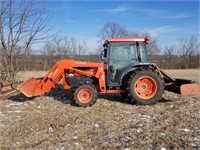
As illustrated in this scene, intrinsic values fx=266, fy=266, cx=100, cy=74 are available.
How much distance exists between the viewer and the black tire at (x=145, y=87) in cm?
758

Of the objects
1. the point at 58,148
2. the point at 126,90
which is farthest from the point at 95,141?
the point at 126,90

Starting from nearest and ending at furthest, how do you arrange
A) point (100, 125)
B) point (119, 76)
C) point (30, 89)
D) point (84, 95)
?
point (100, 125) < point (84, 95) < point (30, 89) < point (119, 76)

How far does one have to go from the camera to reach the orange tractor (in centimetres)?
766

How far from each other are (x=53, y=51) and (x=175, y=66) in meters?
15.6

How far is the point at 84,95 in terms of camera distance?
7.46m

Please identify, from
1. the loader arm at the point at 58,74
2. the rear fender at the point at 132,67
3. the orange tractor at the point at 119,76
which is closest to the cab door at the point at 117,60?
the orange tractor at the point at 119,76

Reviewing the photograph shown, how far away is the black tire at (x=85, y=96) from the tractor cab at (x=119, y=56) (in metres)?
0.67

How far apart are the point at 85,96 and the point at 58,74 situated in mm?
1068

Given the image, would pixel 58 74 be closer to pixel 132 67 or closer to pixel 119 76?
pixel 119 76

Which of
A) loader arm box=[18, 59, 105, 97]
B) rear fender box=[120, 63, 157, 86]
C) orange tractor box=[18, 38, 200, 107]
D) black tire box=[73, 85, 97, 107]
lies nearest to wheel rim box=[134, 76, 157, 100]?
orange tractor box=[18, 38, 200, 107]

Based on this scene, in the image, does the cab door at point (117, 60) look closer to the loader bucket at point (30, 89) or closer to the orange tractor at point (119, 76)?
the orange tractor at point (119, 76)

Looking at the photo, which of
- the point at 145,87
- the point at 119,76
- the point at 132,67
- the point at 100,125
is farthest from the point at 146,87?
the point at 100,125

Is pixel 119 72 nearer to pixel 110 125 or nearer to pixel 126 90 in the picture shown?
pixel 126 90

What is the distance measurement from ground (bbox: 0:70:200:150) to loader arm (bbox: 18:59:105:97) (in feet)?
1.61
